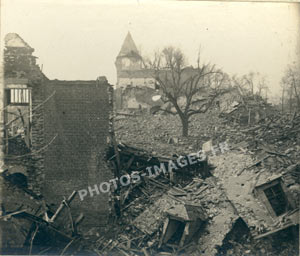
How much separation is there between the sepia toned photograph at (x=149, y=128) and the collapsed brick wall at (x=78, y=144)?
2cm

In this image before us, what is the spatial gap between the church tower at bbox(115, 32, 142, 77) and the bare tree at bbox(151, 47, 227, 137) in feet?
1.21

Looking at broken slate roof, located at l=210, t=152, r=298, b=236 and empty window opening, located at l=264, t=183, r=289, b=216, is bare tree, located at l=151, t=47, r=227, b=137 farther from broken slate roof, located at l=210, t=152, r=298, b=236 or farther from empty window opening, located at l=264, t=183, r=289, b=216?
empty window opening, located at l=264, t=183, r=289, b=216

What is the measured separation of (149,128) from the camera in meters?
6.91

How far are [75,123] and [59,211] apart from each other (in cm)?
197

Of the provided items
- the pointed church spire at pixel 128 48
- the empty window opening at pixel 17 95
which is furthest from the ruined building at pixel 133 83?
the empty window opening at pixel 17 95

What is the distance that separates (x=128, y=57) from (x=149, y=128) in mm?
1637

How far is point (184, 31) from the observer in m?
6.61

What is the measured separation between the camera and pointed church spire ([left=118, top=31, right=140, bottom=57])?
6520mm

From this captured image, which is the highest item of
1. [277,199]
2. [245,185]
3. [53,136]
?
[53,136]

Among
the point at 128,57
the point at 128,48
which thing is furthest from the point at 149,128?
the point at 128,48

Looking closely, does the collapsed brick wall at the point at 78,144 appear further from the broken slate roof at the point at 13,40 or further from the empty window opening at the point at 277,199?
the empty window opening at the point at 277,199

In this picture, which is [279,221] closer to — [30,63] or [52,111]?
[52,111]

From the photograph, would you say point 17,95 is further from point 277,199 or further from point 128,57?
point 277,199

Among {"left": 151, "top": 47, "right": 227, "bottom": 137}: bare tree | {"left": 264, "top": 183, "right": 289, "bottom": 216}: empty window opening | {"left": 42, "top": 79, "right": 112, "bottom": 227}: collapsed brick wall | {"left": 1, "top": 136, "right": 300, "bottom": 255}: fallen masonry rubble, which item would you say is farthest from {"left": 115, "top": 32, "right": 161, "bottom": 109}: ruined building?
{"left": 264, "top": 183, "right": 289, "bottom": 216}: empty window opening
